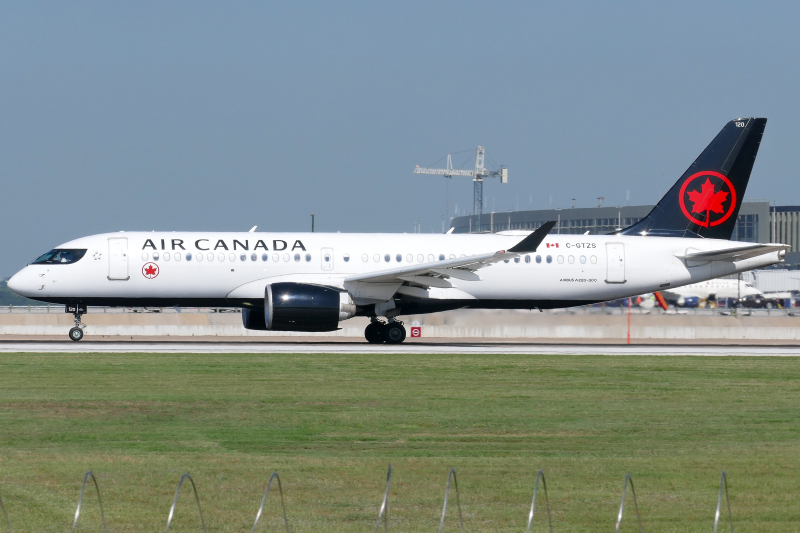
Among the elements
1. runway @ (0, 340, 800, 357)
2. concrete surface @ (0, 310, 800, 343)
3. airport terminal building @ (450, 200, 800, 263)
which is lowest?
runway @ (0, 340, 800, 357)

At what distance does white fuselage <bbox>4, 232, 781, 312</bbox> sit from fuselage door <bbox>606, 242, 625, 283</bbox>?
34 mm

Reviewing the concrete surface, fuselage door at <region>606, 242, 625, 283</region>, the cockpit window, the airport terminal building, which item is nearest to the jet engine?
the cockpit window

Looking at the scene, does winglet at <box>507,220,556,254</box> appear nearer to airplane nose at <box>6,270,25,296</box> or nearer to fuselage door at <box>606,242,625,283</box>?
fuselage door at <box>606,242,625,283</box>

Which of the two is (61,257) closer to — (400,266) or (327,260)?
(327,260)

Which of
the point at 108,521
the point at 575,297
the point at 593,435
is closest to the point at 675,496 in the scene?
the point at 593,435

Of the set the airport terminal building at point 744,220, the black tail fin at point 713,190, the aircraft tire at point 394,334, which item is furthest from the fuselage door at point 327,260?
the airport terminal building at point 744,220

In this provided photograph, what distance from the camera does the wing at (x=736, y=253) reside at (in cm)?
3253

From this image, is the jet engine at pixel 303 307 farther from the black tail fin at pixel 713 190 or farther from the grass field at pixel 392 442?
the black tail fin at pixel 713 190

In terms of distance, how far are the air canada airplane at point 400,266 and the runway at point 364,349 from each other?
100 cm

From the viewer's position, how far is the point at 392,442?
1401 centimetres

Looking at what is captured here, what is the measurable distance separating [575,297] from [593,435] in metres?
19.0

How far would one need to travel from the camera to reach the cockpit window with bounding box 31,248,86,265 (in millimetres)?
30962

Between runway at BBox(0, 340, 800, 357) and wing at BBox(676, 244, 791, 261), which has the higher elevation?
wing at BBox(676, 244, 791, 261)

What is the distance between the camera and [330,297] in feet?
97.8
